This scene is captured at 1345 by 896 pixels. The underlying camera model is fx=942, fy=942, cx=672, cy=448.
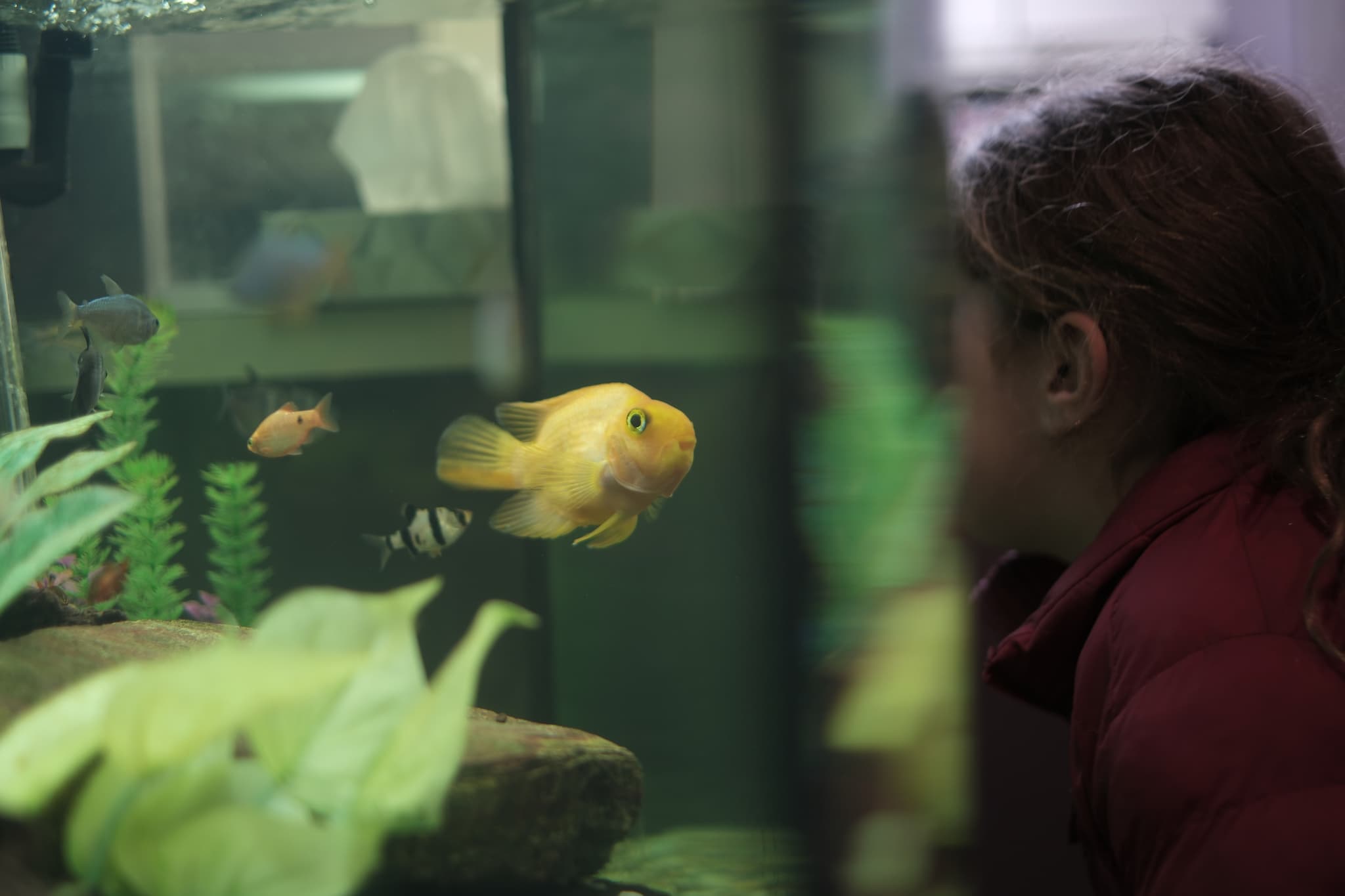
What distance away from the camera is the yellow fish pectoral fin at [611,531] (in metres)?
0.85

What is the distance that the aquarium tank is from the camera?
414 millimetres

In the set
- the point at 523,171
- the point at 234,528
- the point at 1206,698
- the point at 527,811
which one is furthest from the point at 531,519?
the point at 523,171

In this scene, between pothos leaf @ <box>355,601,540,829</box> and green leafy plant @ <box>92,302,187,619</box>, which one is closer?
pothos leaf @ <box>355,601,540,829</box>

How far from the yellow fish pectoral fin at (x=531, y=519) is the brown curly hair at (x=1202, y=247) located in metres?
0.75

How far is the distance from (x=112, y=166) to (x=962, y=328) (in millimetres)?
1739

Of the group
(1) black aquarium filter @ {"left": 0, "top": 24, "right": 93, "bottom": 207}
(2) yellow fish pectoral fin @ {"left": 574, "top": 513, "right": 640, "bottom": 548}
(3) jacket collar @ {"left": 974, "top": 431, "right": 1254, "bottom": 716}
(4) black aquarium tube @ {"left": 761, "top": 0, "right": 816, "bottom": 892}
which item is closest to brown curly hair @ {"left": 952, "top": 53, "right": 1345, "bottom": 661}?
(3) jacket collar @ {"left": 974, "top": 431, "right": 1254, "bottom": 716}

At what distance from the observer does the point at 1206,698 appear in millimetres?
845

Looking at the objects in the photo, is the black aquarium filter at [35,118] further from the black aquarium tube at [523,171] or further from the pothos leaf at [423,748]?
the pothos leaf at [423,748]

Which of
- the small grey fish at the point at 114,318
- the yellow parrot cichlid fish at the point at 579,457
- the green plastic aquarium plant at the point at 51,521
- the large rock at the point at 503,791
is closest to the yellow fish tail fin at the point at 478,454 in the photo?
the yellow parrot cichlid fish at the point at 579,457

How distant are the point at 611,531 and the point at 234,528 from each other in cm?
109

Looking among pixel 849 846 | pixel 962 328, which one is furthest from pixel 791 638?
pixel 962 328

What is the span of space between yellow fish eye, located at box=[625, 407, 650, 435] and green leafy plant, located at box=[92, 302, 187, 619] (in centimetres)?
53

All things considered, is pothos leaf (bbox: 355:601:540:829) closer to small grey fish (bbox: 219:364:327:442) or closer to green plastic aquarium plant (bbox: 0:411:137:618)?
green plastic aquarium plant (bbox: 0:411:137:618)

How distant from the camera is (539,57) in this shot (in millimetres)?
2607
